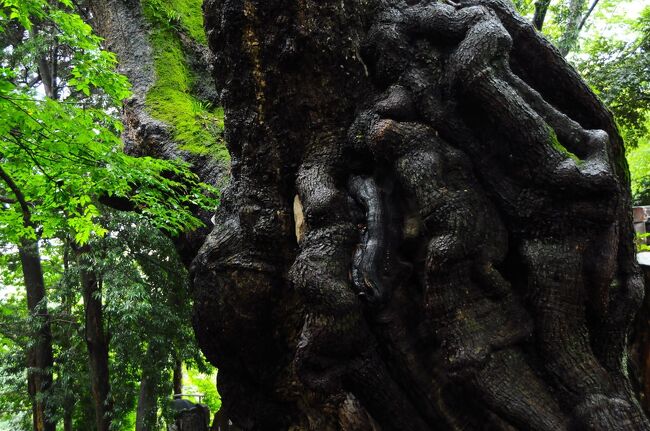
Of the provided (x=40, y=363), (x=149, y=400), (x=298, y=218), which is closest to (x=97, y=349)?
(x=149, y=400)

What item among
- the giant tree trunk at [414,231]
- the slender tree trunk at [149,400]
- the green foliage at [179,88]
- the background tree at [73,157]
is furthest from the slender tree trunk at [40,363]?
the giant tree trunk at [414,231]

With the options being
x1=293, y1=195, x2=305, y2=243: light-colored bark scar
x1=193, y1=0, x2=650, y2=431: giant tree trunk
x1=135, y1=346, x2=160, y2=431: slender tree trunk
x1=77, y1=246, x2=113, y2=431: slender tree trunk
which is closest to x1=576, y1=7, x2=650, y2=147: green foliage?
x1=193, y1=0, x2=650, y2=431: giant tree trunk

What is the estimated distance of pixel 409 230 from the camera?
262cm

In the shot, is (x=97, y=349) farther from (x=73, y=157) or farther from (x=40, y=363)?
(x=73, y=157)

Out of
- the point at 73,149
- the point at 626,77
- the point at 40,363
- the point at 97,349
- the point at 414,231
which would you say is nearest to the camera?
the point at 414,231

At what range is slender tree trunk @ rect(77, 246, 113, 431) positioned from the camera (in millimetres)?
9031

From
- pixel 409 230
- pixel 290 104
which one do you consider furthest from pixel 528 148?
pixel 290 104

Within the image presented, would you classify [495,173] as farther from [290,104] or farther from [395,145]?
[290,104]

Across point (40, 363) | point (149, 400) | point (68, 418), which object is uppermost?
point (40, 363)

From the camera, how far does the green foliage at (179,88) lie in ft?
16.1

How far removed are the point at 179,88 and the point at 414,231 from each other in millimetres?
3877

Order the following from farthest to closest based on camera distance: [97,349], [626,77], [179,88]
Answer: [97,349] < [626,77] < [179,88]

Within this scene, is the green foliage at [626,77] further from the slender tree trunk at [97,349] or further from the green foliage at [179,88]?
the slender tree trunk at [97,349]

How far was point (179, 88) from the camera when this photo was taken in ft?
18.0
